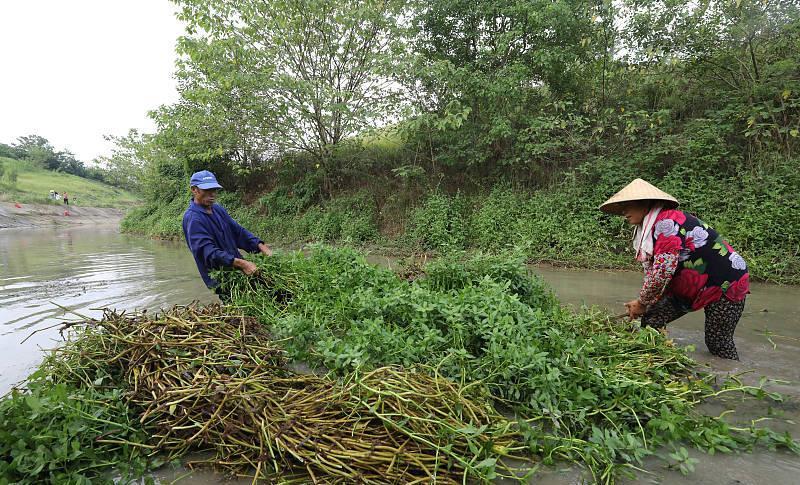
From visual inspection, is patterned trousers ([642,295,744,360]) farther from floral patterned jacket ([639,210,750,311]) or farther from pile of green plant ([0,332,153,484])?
pile of green plant ([0,332,153,484])

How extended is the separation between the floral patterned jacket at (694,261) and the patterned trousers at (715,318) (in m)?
0.07

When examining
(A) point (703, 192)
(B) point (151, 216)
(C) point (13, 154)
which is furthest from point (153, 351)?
(C) point (13, 154)

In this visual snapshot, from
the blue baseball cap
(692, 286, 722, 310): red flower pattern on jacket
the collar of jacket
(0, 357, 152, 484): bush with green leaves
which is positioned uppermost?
the blue baseball cap

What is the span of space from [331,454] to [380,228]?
9560 millimetres

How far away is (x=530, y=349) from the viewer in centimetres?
215

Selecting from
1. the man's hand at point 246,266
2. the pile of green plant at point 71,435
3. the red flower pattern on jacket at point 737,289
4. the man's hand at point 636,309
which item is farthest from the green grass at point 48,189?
the red flower pattern on jacket at point 737,289

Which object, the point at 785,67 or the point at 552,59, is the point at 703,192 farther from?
the point at 552,59

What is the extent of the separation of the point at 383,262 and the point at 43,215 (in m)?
28.5

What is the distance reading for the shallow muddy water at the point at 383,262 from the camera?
186 centimetres

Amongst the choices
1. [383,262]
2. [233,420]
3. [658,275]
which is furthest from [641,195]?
[383,262]

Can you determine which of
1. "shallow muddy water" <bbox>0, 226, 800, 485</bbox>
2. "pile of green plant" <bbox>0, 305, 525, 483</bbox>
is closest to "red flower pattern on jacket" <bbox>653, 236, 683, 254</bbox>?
"shallow muddy water" <bbox>0, 226, 800, 485</bbox>

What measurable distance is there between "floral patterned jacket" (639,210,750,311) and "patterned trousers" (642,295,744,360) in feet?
0.23

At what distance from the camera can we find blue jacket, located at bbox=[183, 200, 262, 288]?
10.8 ft

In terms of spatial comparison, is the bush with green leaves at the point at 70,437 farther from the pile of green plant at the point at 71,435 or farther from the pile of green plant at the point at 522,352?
the pile of green plant at the point at 522,352
